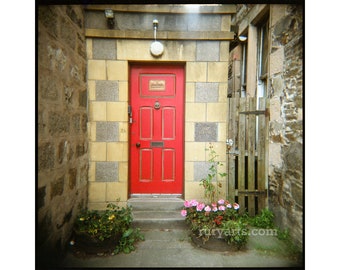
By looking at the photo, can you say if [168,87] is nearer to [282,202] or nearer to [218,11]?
[218,11]

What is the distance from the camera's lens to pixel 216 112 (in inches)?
135

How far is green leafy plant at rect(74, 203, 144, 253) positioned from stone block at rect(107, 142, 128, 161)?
0.83m

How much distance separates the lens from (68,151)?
270 cm

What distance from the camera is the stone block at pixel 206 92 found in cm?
339

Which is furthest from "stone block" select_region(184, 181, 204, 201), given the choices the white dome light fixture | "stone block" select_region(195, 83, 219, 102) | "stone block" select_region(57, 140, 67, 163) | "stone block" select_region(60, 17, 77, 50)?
"stone block" select_region(60, 17, 77, 50)

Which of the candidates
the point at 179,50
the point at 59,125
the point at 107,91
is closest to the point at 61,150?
the point at 59,125

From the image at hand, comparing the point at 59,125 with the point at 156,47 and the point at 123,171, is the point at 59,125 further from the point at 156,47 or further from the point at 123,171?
the point at 156,47

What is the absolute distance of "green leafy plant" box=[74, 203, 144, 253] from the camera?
8.42ft

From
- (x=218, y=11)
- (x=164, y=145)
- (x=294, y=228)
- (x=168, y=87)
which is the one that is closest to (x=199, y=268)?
(x=294, y=228)

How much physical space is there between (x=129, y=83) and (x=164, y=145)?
1.10m

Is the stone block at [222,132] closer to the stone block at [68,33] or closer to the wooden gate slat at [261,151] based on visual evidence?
the wooden gate slat at [261,151]

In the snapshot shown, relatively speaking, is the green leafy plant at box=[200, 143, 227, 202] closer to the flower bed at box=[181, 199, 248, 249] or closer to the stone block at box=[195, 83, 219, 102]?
the flower bed at box=[181, 199, 248, 249]

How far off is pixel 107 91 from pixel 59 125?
3.43 feet

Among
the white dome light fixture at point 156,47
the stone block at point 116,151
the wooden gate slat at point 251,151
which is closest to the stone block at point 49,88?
the stone block at point 116,151
